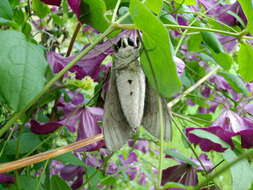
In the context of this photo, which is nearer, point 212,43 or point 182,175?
point 212,43

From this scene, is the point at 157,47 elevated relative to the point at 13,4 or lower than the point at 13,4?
lower

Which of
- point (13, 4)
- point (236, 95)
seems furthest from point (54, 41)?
point (236, 95)

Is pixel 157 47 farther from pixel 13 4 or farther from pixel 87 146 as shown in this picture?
pixel 13 4

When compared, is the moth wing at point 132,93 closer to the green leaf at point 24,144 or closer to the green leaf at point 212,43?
the green leaf at point 212,43

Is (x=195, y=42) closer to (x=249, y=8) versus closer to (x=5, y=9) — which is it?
(x=249, y=8)

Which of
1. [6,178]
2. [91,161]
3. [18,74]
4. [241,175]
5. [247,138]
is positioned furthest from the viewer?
[91,161]

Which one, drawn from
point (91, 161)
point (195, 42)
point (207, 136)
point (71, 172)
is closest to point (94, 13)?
point (207, 136)
